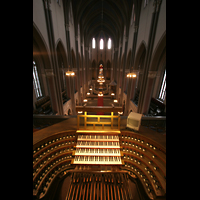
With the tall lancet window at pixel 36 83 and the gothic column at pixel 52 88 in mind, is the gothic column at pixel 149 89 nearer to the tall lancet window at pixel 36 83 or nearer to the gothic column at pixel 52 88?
the gothic column at pixel 52 88

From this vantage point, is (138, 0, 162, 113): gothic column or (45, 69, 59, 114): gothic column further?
(45, 69, 59, 114): gothic column

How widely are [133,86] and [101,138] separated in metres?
10.2

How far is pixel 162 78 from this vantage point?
43.0 ft

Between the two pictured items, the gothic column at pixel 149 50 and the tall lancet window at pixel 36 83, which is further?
the tall lancet window at pixel 36 83

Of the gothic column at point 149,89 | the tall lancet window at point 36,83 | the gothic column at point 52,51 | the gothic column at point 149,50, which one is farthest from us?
the tall lancet window at point 36,83

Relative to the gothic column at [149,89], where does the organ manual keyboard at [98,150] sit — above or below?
below

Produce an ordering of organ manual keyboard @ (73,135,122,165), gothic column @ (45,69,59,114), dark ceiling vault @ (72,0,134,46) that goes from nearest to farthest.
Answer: organ manual keyboard @ (73,135,122,165)
gothic column @ (45,69,59,114)
dark ceiling vault @ (72,0,134,46)

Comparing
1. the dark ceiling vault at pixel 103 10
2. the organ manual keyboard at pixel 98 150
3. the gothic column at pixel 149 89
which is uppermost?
the dark ceiling vault at pixel 103 10

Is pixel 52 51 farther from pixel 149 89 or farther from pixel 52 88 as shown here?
pixel 149 89

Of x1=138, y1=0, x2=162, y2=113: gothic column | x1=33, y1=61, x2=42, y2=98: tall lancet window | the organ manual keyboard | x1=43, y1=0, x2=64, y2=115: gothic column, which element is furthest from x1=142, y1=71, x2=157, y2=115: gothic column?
x1=33, y1=61, x2=42, y2=98: tall lancet window

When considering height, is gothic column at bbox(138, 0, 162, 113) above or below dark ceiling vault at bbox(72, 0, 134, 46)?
below

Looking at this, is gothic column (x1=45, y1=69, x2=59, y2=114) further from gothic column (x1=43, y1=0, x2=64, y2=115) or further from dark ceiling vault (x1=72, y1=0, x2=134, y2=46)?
dark ceiling vault (x1=72, y1=0, x2=134, y2=46)

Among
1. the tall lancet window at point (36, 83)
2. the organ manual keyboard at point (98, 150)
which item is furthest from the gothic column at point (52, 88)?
the organ manual keyboard at point (98, 150)

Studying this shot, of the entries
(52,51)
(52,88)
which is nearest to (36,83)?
(52,88)
